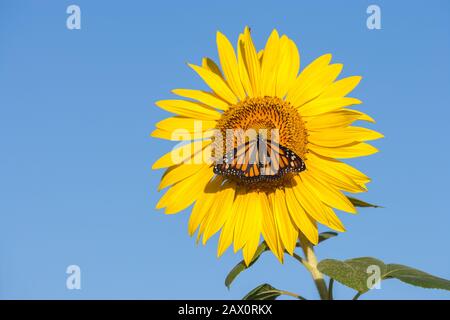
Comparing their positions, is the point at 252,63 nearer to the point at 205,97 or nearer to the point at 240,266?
the point at 205,97

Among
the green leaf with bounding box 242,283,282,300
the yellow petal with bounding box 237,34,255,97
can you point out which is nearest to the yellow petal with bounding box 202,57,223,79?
the yellow petal with bounding box 237,34,255,97

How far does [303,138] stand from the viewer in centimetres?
427

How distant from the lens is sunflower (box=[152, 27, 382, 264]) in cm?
403

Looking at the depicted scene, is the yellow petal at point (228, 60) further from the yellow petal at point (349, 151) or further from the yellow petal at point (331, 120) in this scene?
the yellow petal at point (349, 151)

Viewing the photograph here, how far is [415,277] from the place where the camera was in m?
3.49

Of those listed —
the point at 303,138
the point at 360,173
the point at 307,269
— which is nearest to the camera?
the point at 307,269

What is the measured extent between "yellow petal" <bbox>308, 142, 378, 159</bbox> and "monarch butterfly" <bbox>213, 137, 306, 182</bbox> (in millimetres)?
370

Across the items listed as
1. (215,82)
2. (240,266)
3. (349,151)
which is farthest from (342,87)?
(240,266)

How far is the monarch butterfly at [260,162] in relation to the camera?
3.86 metres

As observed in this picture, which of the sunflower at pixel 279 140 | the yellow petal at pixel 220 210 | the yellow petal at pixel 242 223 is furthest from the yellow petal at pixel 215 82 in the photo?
the yellow petal at pixel 242 223

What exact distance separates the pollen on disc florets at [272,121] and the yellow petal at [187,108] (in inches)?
6.4
